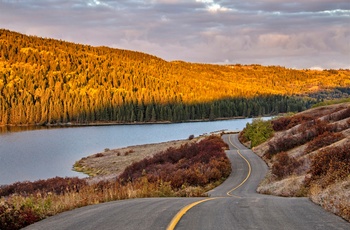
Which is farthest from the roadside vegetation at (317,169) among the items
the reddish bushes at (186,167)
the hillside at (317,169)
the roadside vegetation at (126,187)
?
the roadside vegetation at (126,187)

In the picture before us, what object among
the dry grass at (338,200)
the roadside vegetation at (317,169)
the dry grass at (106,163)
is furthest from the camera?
the dry grass at (106,163)

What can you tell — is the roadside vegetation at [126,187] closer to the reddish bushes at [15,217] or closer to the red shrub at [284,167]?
the reddish bushes at [15,217]

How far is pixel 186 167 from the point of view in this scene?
3394cm

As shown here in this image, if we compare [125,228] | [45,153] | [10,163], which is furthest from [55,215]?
[45,153]

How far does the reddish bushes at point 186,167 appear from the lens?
27172 mm

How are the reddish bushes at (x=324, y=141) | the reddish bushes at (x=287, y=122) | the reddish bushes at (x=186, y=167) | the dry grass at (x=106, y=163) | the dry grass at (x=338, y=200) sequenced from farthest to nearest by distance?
the reddish bushes at (x=287, y=122), the dry grass at (x=106, y=163), the reddish bushes at (x=324, y=141), the reddish bushes at (x=186, y=167), the dry grass at (x=338, y=200)

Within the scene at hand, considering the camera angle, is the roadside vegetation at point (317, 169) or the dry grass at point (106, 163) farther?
the dry grass at point (106, 163)

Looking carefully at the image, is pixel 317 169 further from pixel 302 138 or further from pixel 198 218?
pixel 302 138

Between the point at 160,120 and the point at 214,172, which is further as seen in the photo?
the point at 160,120

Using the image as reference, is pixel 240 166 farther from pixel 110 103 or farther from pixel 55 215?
pixel 110 103

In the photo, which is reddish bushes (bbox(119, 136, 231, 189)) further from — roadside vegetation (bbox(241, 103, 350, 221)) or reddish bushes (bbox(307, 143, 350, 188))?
reddish bushes (bbox(307, 143, 350, 188))

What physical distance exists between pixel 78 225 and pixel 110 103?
19281cm

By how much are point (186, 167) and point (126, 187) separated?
690 inches

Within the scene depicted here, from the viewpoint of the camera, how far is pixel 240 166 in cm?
3975
